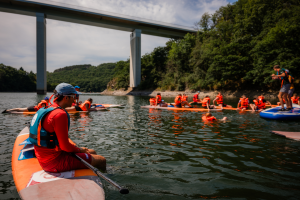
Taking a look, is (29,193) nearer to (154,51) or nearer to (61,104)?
(61,104)

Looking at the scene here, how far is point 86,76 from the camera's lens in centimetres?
12525

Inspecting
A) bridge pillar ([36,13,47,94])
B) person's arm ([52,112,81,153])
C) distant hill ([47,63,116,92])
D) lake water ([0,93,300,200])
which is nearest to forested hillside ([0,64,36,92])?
distant hill ([47,63,116,92])

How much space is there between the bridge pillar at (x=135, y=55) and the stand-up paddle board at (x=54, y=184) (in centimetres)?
5115

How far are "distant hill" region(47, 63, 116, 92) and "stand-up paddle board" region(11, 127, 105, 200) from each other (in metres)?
107

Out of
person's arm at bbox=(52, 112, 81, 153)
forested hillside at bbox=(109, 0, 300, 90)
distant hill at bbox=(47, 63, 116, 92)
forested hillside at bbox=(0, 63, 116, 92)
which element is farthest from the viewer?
Answer: distant hill at bbox=(47, 63, 116, 92)

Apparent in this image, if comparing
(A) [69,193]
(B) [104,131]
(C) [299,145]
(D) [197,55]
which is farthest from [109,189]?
(D) [197,55]

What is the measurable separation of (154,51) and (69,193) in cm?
6746

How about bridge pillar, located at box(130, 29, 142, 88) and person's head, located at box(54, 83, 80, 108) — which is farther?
bridge pillar, located at box(130, 29, 142, 88)

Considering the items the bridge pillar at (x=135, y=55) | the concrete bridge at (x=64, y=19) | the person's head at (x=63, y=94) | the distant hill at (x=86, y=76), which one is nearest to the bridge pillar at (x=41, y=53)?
the concrete bridge at (x=64, y=19)

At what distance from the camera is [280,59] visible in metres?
28.9

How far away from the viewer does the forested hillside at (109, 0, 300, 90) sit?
29.5m

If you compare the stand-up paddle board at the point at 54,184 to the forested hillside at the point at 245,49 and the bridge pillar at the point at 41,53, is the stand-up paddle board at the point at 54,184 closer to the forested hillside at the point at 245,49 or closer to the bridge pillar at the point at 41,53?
the forested hillside at the point at 245,49

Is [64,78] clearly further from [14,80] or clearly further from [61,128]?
[61,128]

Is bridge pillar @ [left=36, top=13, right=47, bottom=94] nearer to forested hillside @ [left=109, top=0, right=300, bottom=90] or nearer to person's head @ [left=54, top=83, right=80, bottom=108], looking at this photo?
forested hillside @ [left=109, top=0, right=300, bottom=90]
